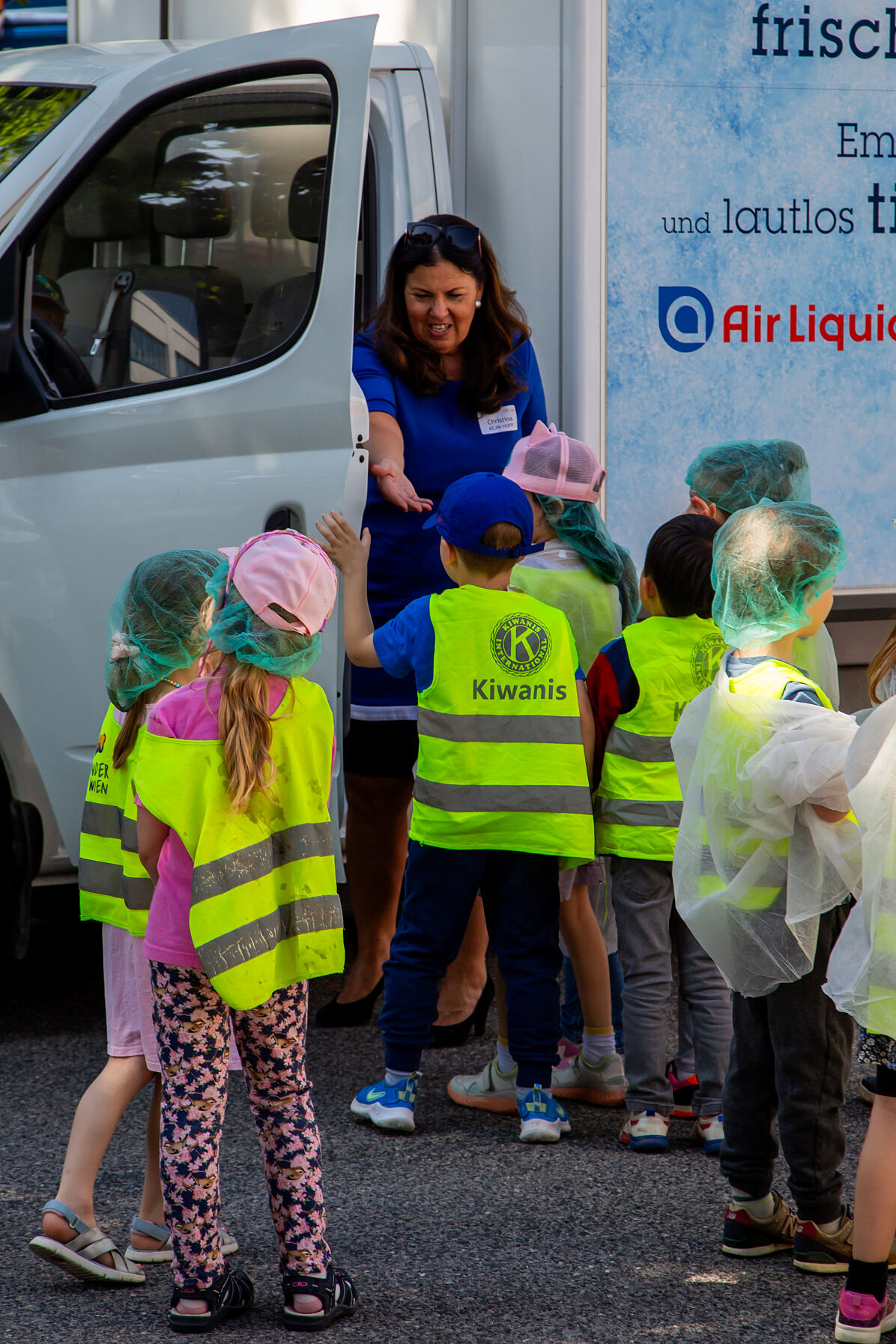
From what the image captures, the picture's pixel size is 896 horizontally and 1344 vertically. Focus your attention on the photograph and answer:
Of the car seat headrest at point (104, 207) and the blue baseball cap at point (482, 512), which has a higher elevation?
the car seat headrest at point (104, 207)

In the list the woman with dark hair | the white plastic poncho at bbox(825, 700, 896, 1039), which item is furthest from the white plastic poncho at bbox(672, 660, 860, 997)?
the woman with dark hair

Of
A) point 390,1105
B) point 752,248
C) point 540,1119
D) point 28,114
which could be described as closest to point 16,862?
point 390,1105

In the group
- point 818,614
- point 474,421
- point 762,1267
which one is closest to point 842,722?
point 818,614

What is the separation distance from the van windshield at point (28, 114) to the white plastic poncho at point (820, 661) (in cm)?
232

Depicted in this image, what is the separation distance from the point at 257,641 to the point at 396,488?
52.4 inches

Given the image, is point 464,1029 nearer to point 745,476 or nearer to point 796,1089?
point 796,1089

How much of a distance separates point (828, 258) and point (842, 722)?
1.96m

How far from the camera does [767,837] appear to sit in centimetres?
297

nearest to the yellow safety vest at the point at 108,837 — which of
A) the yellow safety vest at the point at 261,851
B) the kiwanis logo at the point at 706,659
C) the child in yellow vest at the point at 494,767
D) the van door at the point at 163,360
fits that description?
the yellow safety vest at the point at 261,851

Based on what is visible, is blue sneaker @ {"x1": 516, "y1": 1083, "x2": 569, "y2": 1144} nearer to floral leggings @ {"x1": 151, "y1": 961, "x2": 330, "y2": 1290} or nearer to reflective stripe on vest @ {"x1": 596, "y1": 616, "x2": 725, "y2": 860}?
reflective stripe on vest @ {"x1": 596, "y1": 616, "x2": 725, "y2": 860}

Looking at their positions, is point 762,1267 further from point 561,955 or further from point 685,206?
point 685,206

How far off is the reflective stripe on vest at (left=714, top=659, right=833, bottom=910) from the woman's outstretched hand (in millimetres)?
1279

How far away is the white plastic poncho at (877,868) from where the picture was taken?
2691 mm

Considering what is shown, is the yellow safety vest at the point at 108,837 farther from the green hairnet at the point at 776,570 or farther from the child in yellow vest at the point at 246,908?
the green hairnet at the point at 776,570
